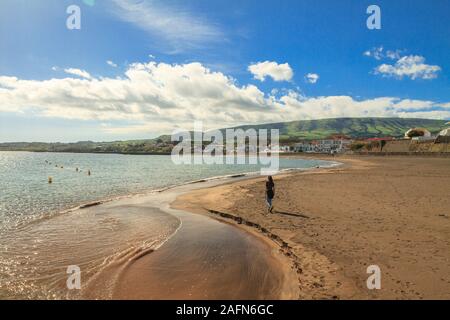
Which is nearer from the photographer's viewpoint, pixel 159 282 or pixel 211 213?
pixel 159 282

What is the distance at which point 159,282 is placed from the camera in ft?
28.5

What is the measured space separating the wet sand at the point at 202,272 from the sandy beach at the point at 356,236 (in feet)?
2.50

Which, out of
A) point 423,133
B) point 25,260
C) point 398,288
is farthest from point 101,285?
point 423,133

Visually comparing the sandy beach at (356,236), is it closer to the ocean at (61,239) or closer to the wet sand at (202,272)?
the wet sand at (202,272)

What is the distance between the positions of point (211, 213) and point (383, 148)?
4381 inches

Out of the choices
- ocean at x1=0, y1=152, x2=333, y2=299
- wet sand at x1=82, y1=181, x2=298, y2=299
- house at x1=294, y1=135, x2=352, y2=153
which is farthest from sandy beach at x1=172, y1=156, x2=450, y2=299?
house at x1=294, y1=135, x2=352, y2=153

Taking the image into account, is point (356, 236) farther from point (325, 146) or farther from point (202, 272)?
point (325, 146)

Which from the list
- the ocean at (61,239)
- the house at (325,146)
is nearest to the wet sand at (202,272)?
the ocean at (61,239)

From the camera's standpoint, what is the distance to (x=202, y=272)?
941 centimetres

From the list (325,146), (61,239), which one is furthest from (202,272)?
(325,146)

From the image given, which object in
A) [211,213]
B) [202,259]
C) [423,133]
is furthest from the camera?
[423,133]

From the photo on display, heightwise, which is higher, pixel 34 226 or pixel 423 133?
pixel 423 133
